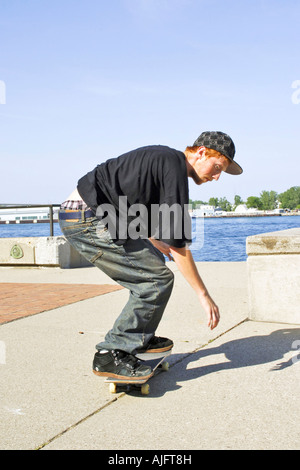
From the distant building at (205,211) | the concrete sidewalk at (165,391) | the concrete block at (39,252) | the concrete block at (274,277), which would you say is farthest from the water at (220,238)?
the distant building at (205,211)

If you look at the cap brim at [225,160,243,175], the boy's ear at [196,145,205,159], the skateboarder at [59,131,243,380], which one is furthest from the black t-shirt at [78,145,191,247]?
the cap brim at [225,160,243,175]

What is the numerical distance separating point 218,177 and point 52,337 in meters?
2.10

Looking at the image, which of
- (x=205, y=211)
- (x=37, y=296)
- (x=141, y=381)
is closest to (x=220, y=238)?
(x=37, y=296)

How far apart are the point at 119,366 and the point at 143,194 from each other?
1034mm

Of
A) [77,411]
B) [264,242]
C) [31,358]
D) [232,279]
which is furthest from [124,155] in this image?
[232,279]

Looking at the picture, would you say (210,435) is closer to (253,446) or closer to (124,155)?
(253,446)

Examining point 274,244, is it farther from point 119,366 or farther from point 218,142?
point 119,366

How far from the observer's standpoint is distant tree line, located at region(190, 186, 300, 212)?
171250 mm

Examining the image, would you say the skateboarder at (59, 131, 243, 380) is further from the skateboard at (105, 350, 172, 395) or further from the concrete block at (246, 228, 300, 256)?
the concrete block at (246, 228, 300, 256)

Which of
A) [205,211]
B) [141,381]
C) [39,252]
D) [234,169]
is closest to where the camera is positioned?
[141,381]

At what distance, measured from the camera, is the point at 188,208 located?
264cm

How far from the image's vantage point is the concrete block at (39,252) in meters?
9.35

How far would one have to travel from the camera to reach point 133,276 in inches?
113

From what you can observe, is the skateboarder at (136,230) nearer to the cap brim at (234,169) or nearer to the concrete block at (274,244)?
the cap brim at (234,169)
